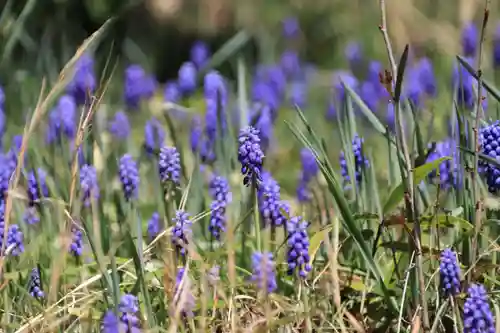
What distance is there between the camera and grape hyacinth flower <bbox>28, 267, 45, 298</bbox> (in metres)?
2.06

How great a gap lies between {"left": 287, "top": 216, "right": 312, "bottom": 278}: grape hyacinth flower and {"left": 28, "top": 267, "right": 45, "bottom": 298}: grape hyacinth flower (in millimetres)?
571

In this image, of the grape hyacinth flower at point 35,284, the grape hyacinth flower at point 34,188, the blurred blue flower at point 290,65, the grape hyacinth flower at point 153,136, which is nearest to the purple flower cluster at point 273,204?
the grape hyacinth flower at point 35,284

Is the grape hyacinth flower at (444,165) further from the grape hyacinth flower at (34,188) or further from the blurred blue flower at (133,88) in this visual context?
the blurred blue flower at (133,88)

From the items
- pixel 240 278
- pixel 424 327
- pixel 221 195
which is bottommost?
pixel 424 327

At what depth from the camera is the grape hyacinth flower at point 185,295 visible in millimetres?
1705

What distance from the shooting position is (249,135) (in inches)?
77.7

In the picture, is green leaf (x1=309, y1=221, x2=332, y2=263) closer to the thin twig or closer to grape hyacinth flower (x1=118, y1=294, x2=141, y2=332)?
the thin twig

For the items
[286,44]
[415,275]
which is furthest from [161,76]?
[415,275]

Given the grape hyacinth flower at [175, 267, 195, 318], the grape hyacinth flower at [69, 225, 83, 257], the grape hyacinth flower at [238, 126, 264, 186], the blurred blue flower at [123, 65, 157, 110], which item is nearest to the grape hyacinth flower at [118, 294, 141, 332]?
the grape hyacinth flower at [175, 267, 195, 318]

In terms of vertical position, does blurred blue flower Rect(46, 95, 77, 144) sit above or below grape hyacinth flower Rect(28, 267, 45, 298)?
above

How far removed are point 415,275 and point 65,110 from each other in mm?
1981

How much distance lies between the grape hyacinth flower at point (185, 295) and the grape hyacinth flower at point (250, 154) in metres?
0.26

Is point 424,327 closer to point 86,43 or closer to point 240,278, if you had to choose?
point 240,278

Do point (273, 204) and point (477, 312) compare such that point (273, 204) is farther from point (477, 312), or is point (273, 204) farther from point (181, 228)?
point (477, 312)
